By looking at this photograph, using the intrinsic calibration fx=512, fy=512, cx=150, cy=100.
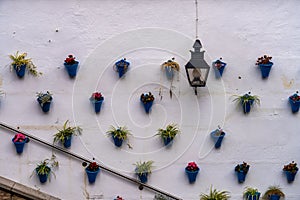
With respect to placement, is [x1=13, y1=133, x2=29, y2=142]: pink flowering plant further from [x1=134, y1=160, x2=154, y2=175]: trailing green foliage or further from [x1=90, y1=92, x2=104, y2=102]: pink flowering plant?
[x1=134, y1=160, x2=154, y2=175]: trailing green foliage

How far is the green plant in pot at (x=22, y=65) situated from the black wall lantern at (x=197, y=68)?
204 cm

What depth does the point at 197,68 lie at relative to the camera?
6789mm

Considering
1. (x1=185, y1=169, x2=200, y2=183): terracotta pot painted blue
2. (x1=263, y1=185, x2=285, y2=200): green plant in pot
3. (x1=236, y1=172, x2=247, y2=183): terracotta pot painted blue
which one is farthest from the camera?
(x1=263, y1=185, x2=285, y2=200): green plant in pot

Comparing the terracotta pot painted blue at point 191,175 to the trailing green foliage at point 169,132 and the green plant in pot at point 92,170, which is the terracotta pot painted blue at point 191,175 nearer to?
the trailing green foliage at point 169,132

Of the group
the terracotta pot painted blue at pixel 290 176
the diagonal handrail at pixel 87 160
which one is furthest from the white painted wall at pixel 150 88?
the terracotta pot painted blue at pixel 290 176

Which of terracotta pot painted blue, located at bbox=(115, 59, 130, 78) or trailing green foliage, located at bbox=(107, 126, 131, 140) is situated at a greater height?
terracotta pot painted blue, located at bbox=(115, 59, 130, 78)

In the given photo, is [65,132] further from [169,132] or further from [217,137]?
[217,137]

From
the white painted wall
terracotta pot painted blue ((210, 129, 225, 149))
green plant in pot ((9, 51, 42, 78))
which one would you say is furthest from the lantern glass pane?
green plant in pot ((9, 51, 42, 78))

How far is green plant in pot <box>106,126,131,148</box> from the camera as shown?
273 inches

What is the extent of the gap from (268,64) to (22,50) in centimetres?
336

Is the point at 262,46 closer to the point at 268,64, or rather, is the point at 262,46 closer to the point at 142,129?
the point at 268,64

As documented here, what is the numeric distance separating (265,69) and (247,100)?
19.5 inches

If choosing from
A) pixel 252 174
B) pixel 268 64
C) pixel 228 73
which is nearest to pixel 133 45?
pixel 228 73

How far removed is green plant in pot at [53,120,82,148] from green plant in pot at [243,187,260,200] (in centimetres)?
248
